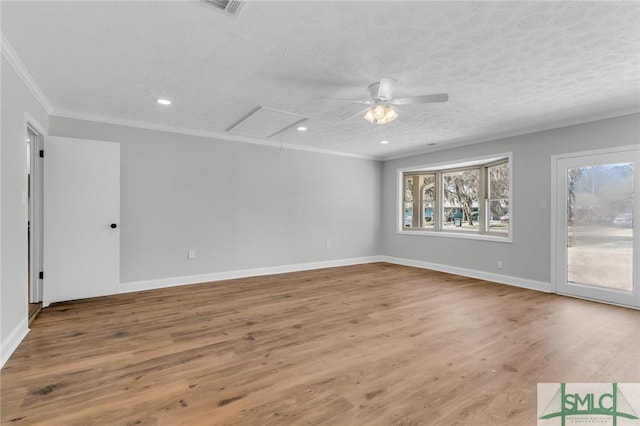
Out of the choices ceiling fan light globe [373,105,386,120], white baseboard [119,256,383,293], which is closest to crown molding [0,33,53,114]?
white baseboard [119,256,383,293]

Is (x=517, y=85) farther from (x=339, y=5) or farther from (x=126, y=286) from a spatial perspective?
(x=126, y=286)

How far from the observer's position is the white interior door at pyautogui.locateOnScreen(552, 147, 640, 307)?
384cm

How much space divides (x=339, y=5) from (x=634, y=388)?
3.21 metres

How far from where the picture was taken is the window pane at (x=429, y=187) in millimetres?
6840

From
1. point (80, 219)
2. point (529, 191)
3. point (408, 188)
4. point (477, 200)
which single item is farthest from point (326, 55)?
point (408, 188)

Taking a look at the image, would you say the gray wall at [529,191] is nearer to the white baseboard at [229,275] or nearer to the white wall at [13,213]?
the white baseboard at [229,275]

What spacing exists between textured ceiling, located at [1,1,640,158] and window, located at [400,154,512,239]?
1.71 meters

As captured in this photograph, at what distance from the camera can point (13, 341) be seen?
2.53m

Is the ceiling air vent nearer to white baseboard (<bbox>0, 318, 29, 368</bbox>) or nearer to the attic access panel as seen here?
the attic access panel

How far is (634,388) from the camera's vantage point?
6.65 feet

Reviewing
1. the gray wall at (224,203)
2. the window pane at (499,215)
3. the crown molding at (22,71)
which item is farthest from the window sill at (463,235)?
the crown molding at (22,71)

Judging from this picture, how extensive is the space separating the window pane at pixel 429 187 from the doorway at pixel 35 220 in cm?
670

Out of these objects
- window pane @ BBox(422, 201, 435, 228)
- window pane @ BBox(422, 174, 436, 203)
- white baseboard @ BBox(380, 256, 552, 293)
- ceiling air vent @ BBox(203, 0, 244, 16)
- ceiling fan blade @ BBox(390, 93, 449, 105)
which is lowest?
white baseboard @ BBox(380, 256, 552, 293)

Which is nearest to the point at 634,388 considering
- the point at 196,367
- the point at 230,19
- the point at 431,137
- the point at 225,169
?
the point at 196,367
